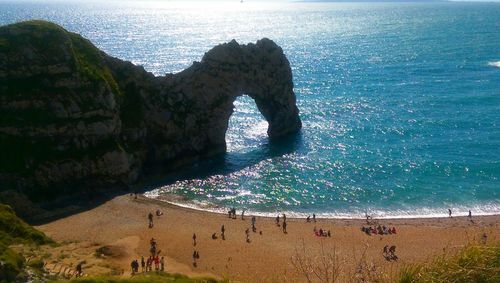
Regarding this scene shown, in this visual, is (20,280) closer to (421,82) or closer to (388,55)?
(421,82)

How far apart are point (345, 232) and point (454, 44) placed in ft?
437

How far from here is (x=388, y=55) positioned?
147m

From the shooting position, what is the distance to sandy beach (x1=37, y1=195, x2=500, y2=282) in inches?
1606

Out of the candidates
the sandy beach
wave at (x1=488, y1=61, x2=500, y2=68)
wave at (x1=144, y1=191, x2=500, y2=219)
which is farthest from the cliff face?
wave at (x1=488, y1=61, x2=500, y2=68)

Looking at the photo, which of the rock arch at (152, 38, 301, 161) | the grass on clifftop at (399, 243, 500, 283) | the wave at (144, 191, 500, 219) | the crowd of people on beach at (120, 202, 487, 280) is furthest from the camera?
the rock arch at (152, 38, 301, 161)

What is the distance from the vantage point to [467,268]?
469 inches

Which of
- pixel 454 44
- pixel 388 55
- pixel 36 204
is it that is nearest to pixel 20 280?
pixel 36 204

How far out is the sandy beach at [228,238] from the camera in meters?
40.8

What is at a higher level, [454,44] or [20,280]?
[454,44]

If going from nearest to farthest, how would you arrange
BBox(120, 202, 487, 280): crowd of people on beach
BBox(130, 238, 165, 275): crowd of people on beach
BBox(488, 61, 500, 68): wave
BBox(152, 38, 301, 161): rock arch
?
BBox(130, 238, 165, 275): crowd of people on beach < BBox(120, 202, 487, 280): crowd of people on beach < BBox(152, 38, 301, 161): rock arch < BBox(488, 61, 500, 68): wave

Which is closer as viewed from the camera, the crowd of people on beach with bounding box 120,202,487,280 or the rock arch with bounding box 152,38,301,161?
the crowd of people on beach with bounding box 120,202,487,280

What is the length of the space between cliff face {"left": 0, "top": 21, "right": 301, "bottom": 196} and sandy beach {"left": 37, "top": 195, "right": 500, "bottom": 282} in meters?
5.87

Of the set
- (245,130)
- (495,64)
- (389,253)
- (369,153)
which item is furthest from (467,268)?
(495,64)

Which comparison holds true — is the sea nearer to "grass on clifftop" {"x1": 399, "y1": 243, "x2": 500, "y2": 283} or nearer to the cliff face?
the cliff face
